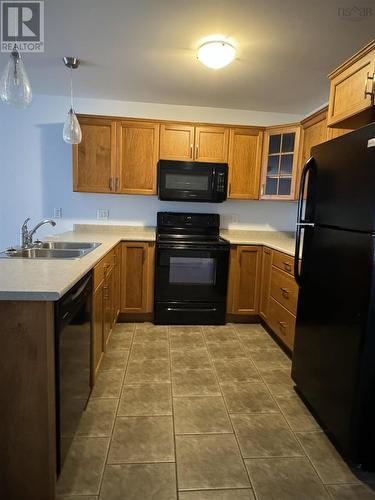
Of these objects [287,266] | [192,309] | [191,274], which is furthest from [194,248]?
[287,266]

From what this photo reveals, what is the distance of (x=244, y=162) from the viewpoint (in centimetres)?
340

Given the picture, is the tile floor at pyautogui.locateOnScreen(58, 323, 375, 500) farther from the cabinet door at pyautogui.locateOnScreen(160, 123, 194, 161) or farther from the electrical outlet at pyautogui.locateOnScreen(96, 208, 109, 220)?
the cabinet door at pyautogui.locateOnScreen(160, 123, 194, 161)

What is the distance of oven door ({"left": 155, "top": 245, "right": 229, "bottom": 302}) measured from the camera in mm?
3113

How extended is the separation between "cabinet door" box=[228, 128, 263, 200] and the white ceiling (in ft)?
1.17

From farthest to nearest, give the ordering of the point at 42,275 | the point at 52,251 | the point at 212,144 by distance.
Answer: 1. the point at 212,144
2. the point at 52,251
3. the point at 42,275

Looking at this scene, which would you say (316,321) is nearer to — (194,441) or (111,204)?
(194,441)

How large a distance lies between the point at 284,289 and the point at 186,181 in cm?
149

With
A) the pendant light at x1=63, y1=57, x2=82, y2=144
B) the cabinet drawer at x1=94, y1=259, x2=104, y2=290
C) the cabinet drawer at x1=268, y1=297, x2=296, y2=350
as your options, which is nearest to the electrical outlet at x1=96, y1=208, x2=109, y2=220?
the pendant light at x1=63, y1=57, x2=82, y2=144

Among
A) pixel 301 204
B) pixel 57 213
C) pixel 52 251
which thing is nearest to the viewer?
pixel 301 204

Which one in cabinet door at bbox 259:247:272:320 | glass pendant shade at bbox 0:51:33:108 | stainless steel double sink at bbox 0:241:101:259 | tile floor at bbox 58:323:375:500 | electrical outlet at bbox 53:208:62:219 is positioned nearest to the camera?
tile floor at bbox 58:323:375:500

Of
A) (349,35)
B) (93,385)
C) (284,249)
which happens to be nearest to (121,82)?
(349,35)

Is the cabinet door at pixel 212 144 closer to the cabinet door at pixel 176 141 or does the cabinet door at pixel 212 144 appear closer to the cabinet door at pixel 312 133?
the cabinet door at pixel 176 141

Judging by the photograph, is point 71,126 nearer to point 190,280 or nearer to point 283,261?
point 190,280

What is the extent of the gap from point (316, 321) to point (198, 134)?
2.31 m
